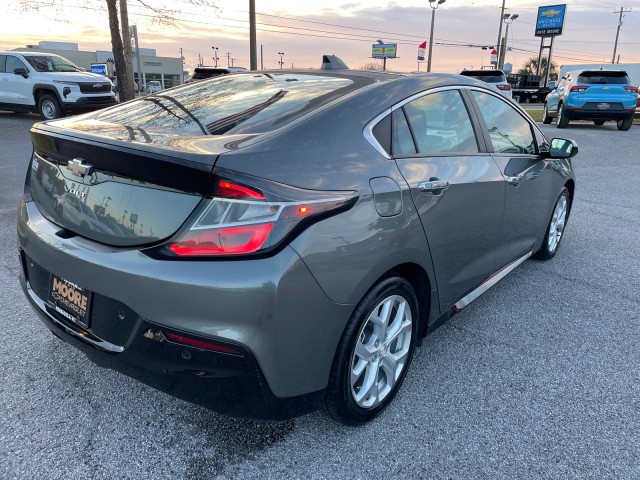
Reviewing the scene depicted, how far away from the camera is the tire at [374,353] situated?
7.11 ft

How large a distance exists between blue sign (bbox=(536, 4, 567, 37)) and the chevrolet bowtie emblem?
63.0 meters

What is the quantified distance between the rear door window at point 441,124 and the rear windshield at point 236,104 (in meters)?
0.31

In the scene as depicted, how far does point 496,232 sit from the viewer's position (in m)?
3.25

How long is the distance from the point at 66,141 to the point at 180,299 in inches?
37.9

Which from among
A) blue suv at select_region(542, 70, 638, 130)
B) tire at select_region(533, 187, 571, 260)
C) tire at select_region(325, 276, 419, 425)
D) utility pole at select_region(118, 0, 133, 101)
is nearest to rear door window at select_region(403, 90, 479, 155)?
tire at select_region(325, 276, 419, 425)

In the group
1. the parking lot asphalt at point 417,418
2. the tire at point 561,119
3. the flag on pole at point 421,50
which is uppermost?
the flag on pole at point 421,50

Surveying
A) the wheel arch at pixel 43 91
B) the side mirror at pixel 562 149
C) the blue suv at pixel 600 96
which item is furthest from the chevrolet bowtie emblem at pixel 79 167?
the blue suv at pixel 600 96

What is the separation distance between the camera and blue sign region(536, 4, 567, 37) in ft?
184

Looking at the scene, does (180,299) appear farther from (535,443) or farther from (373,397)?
(535,443)

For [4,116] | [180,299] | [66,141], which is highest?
[66,141]

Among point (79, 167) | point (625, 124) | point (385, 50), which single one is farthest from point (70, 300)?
point (385, 50)

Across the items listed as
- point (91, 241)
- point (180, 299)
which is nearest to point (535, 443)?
point (180, 299)

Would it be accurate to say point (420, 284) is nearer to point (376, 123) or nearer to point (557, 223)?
point (376, 123)

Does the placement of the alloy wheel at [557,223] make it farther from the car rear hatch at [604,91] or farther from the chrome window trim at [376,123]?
the car rear hatch at [604,91]
